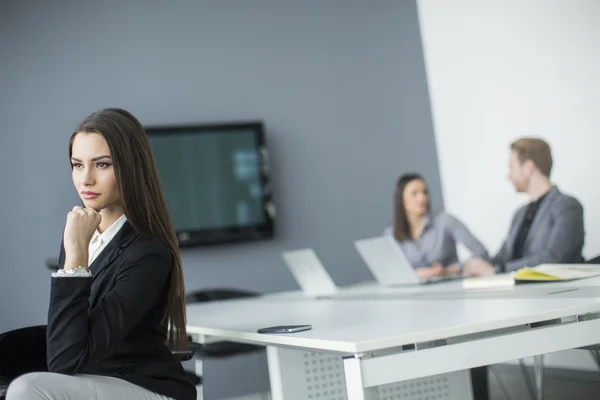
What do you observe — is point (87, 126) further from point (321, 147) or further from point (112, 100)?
point (321, 147)

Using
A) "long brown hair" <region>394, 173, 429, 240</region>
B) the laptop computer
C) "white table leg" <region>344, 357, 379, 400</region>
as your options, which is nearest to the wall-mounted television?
"long brown hair" <region>394, 173, 429, 240</region>

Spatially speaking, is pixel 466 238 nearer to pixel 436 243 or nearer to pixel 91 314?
pixel 436 243

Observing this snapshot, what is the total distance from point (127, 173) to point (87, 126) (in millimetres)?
170

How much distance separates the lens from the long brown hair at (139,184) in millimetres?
2021

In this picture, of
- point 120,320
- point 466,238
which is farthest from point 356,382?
point 466,238

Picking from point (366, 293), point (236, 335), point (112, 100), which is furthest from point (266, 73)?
point (236, 335)

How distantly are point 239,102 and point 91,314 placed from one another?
4.12 metres

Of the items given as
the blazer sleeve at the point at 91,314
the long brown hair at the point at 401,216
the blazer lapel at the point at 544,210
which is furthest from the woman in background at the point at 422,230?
the blazer sleeve at the point at 91,314

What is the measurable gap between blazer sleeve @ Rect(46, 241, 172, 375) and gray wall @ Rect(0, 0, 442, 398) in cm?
346

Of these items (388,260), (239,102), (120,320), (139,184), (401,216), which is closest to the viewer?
(120,320)

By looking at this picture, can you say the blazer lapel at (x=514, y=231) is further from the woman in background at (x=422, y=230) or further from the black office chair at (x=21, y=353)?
the black office chair at (x=21, y=353)

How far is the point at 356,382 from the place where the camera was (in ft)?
5.78

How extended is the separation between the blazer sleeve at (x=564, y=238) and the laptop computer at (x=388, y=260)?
1.71 ft

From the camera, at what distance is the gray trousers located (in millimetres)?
1734
